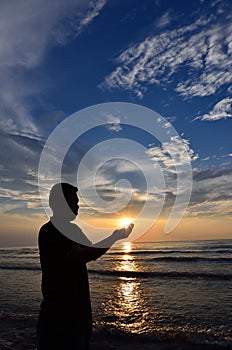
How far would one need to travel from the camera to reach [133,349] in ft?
19.6

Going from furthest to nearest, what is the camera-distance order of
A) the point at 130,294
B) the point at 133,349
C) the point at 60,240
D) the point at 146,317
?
→ 1. the point at 130,294
2. the point at 146,317
3. the point at 133,349
4. the point at 60,240

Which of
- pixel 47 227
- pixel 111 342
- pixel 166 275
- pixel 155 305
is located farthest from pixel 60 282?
pixel 166 275

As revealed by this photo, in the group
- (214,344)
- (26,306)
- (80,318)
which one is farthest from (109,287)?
(80,318)

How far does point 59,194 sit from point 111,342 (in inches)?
187

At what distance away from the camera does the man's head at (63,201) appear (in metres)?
3.12

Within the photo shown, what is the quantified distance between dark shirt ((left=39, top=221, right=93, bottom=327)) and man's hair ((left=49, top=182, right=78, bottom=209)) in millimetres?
256

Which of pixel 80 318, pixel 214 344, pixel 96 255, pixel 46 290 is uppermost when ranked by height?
pixel 96 255

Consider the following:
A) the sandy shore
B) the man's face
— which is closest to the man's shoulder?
the man's face

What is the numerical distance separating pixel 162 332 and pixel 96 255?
18.4 ft

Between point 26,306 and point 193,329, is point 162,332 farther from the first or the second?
point 26,306

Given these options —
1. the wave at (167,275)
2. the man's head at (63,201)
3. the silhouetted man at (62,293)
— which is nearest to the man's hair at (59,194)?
the man's head at (63,201)

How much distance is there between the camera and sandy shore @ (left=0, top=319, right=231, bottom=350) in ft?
20.0

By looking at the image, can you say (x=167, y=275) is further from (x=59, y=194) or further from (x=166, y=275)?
(x=59, y=194)

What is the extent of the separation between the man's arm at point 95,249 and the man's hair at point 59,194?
0.64m
